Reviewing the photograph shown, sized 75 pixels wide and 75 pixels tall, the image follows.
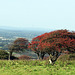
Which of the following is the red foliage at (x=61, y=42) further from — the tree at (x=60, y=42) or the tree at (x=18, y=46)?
the tree at (x=18, y=46)

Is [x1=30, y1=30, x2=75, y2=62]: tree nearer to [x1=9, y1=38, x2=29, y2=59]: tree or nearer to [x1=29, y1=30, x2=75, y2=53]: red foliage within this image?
[x1=29, y1=30, x2=75, y2=53]: red foliage

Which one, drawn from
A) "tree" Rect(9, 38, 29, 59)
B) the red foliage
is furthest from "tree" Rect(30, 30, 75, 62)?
"tree" Rect(9, 38, 29, 59)

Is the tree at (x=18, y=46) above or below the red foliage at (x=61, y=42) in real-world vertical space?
below

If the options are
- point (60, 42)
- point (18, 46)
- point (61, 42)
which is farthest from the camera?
point (18, 46)

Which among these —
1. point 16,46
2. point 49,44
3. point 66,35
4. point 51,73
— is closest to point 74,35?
point 66,35

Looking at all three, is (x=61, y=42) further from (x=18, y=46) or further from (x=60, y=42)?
(x=18, y=46)

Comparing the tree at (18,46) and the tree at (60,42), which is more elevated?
the tree at (60,42)

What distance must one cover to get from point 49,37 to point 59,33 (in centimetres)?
200

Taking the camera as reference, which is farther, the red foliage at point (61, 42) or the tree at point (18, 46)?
the tree at point (18, 46)

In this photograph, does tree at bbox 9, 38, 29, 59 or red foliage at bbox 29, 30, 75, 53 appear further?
tree at bbox 9, 38, 29, 59

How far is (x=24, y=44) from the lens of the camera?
60219mm

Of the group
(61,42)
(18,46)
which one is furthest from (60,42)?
(18,46)

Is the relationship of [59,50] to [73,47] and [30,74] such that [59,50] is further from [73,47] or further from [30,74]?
[30,74]

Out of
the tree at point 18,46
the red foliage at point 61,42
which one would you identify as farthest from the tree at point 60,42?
the tree at point 18,46
